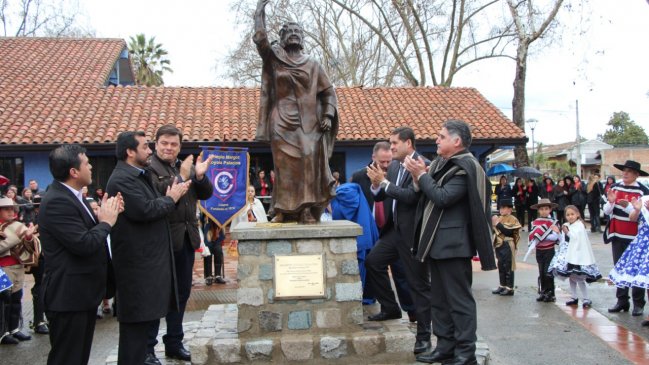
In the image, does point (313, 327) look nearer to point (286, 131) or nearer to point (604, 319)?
point (286, 131)

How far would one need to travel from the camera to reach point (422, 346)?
16.1 feet

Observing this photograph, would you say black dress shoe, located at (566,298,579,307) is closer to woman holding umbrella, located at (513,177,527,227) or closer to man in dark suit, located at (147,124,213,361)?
man in dark suit, located at (147,124,213,361)

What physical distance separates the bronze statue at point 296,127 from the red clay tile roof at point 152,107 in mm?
9795

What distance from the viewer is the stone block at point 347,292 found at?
4824 mm


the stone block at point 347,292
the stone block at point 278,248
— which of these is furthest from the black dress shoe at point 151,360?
the stone block at point 347,292

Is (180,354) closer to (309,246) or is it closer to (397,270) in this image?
(309,246)

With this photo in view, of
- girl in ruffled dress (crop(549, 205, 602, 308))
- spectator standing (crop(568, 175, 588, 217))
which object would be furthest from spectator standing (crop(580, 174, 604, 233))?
girl in ruffled dress (crop(549, 205, 602, 308))

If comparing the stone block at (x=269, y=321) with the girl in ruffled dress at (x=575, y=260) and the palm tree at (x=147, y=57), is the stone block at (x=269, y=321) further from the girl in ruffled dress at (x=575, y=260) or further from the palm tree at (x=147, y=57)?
the palm tree at (x=147, y=57)

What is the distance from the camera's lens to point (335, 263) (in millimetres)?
4848

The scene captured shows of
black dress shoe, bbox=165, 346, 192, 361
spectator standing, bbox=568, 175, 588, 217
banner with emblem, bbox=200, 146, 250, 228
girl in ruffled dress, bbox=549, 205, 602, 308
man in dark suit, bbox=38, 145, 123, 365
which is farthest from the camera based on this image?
spectator standing, bbox=568, 175, 588, 217

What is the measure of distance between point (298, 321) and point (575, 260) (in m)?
4.02

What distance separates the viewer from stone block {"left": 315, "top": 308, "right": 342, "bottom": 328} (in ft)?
15.7

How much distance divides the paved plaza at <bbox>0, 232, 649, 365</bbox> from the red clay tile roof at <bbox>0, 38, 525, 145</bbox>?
7.43 m

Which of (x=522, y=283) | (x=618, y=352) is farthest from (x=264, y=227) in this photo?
(x=522, y=283)
